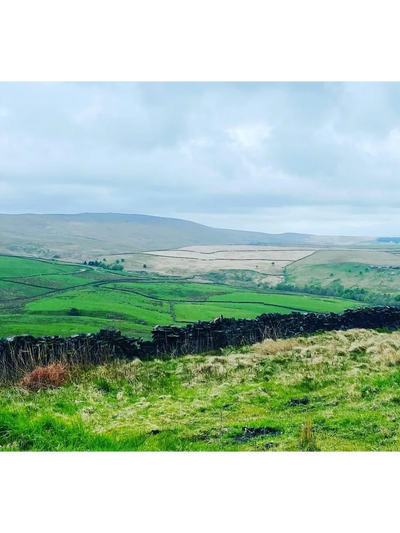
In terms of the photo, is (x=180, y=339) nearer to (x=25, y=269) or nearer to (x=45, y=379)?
(x=45, y=379)

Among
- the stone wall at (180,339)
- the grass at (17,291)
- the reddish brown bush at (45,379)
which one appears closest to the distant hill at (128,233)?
the grass at (17,291)

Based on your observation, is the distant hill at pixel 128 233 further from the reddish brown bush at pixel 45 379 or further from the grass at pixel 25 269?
the reddish brown bush at pixel 45 379

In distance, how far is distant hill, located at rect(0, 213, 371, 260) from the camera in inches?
2318

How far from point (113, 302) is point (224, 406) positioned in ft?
41.3

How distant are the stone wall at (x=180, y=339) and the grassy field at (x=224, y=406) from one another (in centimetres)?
82

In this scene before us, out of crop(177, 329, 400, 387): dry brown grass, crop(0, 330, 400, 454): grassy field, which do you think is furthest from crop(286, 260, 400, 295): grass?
crop(0, 330, 400, 454): grassy field

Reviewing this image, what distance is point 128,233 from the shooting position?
7481cm

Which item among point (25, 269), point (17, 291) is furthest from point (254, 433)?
point (25, 269)

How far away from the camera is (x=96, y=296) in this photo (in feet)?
62.5

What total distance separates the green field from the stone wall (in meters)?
0.94

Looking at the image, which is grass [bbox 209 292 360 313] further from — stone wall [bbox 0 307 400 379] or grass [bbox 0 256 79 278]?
grass [bbox 0 256 79 278]

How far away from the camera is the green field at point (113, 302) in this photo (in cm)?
1395

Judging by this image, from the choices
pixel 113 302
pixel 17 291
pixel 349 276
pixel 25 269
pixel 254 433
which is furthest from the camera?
pixel 25 269
